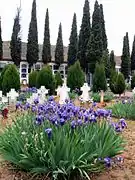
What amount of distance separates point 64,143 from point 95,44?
120 feet

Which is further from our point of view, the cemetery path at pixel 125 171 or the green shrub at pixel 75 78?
the green shrub at pixel 75 78

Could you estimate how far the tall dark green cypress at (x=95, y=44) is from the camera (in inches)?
1622

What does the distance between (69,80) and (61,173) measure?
20.2 meters

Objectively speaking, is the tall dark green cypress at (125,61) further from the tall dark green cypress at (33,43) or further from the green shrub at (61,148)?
the green shrub at (61,148)

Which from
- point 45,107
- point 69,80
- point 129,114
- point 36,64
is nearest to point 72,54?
point 36,64

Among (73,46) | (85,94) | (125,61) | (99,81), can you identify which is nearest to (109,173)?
(85,94)

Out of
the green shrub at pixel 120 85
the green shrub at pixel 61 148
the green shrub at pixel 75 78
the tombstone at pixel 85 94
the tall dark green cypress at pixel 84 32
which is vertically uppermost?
the tall dark green cypress at pixel 84 32

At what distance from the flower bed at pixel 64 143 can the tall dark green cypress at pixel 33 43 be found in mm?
38602

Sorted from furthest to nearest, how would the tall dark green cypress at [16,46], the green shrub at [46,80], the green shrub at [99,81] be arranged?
the tall dark green cypress at [16,46] → the green shrub at [99,81] → the green shrub at [46,80]

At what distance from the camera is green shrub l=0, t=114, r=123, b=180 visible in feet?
17.1

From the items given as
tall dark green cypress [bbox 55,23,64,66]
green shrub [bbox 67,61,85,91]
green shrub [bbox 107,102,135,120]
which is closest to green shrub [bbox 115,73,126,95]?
green shrub [bbox 67,61,85,91]

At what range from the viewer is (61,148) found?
5.21 metres

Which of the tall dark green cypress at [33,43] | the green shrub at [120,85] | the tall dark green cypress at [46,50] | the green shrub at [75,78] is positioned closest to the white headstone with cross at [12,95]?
the green shrub at [75,78]

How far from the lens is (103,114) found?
232 inches
